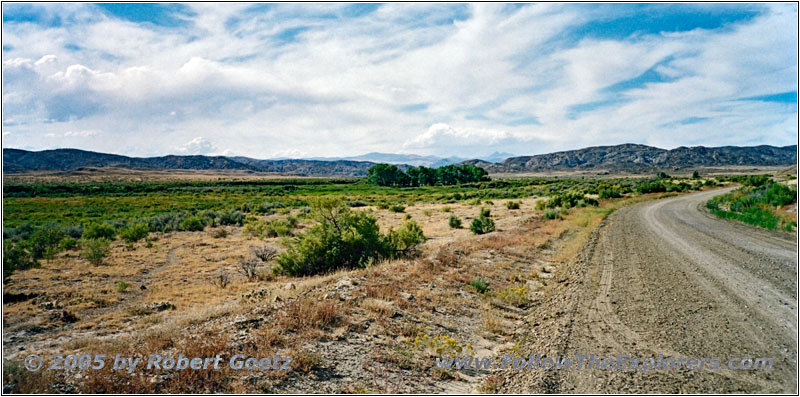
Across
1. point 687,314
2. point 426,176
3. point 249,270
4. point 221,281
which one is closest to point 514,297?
point 687,314

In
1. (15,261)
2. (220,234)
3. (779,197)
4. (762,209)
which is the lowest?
(220,234)

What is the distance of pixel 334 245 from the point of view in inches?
570

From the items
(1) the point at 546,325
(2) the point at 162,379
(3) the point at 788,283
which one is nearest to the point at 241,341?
(2) the point at 162,379

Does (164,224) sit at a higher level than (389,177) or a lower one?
lower

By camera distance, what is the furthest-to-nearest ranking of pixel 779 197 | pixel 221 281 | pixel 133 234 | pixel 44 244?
pixel 779 197 < pixel 133 234 < pixel 44 244 < pixel 221 281

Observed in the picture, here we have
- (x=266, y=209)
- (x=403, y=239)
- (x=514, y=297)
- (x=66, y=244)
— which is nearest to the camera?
(x=514, y=297)

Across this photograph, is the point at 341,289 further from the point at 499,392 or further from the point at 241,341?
the point at 499,392

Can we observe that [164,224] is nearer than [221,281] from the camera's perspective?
No

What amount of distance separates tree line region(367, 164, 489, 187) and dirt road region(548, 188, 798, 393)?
111119 millimetres

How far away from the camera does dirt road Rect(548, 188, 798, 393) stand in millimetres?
5496

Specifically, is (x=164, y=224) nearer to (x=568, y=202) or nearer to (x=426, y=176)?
(x=568, y=202)

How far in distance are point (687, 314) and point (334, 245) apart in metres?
10.6

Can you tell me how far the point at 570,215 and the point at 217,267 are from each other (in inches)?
1009

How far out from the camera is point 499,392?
18.2 ft
